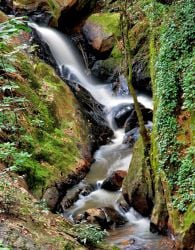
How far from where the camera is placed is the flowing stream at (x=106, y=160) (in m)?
8.34

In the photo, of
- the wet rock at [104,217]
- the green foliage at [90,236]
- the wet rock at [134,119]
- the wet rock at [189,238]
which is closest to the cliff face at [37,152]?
the green foliage at [90,236]

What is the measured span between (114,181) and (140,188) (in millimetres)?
1494

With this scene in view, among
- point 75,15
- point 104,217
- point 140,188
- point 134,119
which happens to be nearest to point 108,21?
point 75,15

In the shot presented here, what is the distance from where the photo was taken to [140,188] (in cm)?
925

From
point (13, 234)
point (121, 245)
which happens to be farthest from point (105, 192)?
point (13, 234)

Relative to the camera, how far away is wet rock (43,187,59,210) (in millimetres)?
9320

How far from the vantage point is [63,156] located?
11141 millimetres

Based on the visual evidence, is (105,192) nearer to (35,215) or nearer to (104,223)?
(104,223)

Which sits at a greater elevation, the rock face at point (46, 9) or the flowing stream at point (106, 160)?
the rock face at point (46, 9)

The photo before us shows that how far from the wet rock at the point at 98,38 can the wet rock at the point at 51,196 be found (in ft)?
32.4

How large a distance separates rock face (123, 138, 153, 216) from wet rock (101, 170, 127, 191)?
0.87 m

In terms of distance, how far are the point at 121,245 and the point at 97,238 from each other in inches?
63.7

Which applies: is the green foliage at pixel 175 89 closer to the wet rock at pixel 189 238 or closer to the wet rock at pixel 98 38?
the wet rock at pixel 189 238

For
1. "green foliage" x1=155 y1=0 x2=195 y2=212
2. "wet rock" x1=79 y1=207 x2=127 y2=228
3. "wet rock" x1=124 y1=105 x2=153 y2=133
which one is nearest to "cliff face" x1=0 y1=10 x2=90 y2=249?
"wet rock" x1=79 y1=207 x2=127 y2=228
